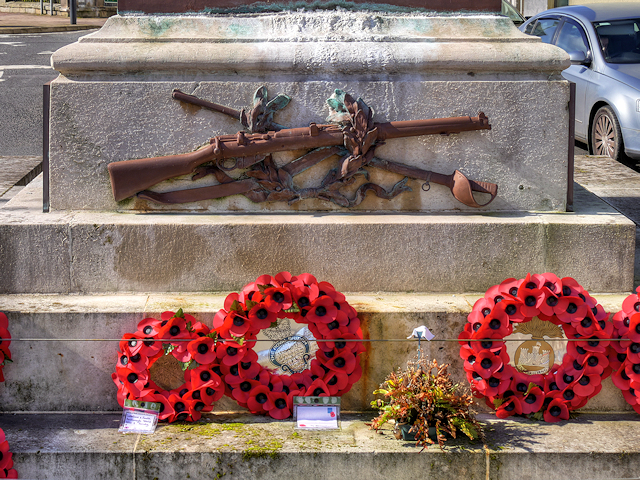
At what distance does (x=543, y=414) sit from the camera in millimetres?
3502

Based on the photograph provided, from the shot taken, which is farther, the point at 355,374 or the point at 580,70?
the point at 580,70

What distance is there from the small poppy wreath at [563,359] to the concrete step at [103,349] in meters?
0.12

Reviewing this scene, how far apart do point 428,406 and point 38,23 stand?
68.2 feet

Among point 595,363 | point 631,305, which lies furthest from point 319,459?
point 631,305

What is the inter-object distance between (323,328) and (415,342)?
0.46 metres

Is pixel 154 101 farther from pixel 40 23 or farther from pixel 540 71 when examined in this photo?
pixel 40 23

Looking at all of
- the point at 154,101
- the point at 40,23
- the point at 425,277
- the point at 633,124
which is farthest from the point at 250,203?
the point at 40,23

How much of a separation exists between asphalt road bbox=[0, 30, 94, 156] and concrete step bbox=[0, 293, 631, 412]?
513cm

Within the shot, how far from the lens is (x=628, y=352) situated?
348 cm

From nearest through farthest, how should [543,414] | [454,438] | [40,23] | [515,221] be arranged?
[454,438] → [543,414] → [515,221] → [40,23]

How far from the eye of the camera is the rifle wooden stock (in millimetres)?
3854

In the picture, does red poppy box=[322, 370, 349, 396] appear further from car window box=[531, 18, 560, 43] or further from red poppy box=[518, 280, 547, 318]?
car window box=[531, 18, 560, 43]

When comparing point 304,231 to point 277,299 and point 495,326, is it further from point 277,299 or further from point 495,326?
point 495,326

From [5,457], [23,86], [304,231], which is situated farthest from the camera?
[23,86]
